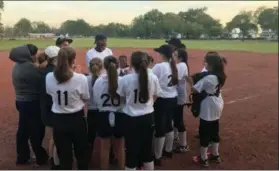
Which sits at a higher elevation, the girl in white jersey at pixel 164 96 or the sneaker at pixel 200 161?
the girl in white jersey at pixel 164 96

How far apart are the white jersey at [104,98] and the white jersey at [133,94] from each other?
23cm

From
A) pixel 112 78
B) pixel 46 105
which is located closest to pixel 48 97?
pixel 46 105

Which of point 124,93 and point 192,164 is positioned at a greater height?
point 124,93

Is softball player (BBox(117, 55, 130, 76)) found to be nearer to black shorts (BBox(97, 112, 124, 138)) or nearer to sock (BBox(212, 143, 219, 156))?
black shorts (BBox(97, 112, 124, 138))

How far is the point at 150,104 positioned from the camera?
402cm

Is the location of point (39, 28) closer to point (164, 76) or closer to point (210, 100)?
point (164, 76)

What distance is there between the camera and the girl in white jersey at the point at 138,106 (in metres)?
3.86

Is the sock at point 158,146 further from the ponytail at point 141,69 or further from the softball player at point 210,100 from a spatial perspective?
the ponytail at point 141,69

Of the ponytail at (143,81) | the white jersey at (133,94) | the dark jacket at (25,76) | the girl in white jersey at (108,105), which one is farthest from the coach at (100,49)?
the ponytail at (143,81)

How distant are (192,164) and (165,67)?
159 cm

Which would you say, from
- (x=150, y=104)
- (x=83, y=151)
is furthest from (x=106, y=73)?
(x=83, y=151)

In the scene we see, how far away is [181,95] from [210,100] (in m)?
0.69

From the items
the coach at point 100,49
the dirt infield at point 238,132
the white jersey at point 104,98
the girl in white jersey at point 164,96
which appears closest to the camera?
the white jersey at point 104,98

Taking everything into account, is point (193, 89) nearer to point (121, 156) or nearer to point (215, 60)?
point (215, 60)
